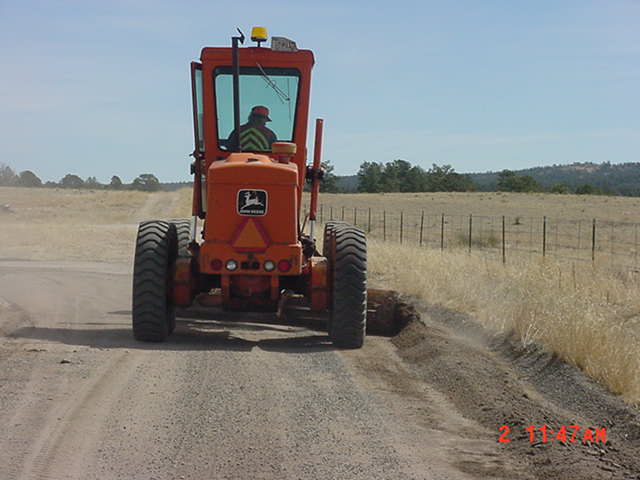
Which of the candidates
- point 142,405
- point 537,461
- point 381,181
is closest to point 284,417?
point 142,405

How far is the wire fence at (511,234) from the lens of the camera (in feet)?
101

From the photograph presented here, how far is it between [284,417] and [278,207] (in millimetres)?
3565

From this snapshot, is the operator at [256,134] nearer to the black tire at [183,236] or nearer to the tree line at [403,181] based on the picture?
the black tire at [183,236]

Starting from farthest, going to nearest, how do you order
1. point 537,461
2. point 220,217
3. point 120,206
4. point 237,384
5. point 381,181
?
point 381,181
point 120,206
point 220,217
point 237,384
point 537,461

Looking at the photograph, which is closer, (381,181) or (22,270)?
(22,270)

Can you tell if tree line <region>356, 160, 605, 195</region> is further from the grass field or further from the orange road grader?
the orange road grader

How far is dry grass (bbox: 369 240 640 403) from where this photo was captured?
8.53m

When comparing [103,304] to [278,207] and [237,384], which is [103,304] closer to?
[278,207]

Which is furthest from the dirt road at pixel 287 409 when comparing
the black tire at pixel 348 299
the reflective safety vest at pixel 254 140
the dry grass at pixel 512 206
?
the dry grass at pixel 512 206

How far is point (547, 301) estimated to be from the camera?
11.9 meters

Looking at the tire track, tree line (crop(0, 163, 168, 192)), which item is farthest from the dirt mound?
tree line (crop(0, 163, 168, 192))

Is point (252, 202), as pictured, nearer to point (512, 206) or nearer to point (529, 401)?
point (529, 401)

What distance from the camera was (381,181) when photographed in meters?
128
